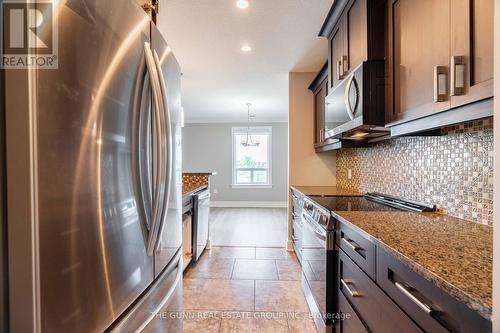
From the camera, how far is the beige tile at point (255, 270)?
2932 millimetres

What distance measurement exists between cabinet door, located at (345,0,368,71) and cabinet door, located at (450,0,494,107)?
0.65 meters

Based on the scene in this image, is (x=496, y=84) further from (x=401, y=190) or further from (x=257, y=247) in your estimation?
(x=257, y=247)

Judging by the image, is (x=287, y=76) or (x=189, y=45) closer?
(x=189, y=45)

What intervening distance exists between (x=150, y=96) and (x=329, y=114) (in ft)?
5.85

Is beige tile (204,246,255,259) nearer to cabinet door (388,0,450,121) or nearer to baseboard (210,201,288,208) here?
cabinet door (388,0,450,121)

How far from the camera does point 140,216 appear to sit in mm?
1022

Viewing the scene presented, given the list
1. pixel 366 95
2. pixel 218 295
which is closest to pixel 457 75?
pixel 366 95

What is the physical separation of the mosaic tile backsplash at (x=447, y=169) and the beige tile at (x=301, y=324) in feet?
4.00

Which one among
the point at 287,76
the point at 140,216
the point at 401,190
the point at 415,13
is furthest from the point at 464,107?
the point at 287,76

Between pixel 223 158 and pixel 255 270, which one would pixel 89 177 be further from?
pixel 223 158

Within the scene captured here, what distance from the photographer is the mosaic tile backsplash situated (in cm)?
132

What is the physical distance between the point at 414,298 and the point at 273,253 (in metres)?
3.00

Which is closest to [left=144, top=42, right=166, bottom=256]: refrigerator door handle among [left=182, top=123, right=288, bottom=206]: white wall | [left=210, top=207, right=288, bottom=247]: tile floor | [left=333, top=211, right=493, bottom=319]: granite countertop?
[left=333, top=211, right=493, bottom=319]: granite countertop

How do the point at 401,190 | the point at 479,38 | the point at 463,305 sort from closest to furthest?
the point at 463,305, the point at 479,38, the point at 401,190
